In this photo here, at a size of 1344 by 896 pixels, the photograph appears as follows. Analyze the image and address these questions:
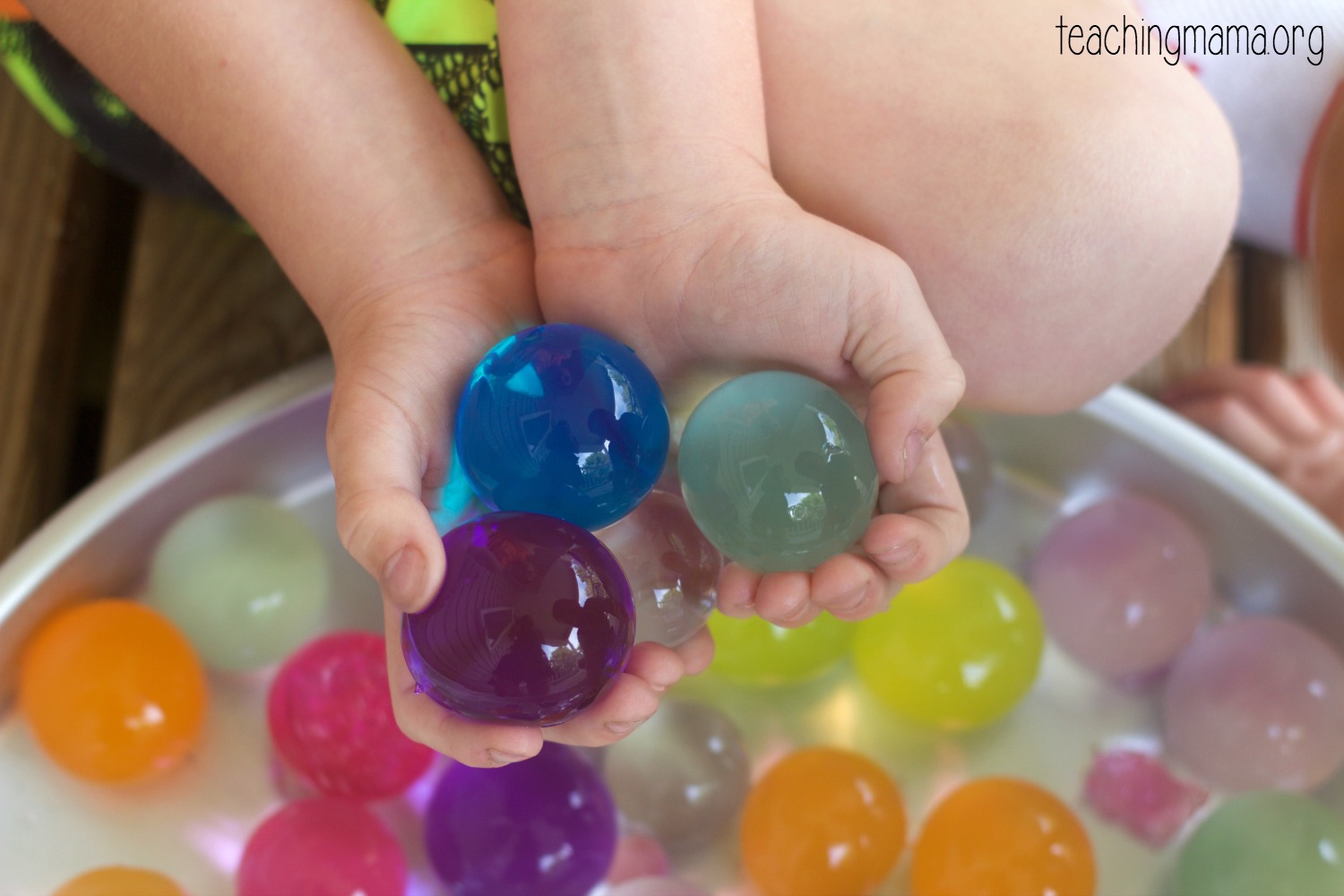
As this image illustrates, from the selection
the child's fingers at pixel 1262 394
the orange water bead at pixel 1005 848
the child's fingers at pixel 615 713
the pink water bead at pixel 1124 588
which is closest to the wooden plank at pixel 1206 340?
the child's fingers at pixel 1262 394

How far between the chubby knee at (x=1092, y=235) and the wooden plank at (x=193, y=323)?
61 centimetres

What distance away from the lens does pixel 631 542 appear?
0.66m

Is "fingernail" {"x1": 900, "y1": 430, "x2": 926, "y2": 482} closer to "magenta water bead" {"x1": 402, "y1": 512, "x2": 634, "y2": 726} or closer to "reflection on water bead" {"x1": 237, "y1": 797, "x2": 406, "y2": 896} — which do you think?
"magenta water bead" {"x1": 402, "y1": 512, "x2": 634, "y2": 726}

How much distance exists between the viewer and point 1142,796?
855 millimetres

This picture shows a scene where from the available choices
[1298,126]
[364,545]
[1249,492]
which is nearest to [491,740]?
[364,545]

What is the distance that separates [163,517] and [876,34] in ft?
1.99

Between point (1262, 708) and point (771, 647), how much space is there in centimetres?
33

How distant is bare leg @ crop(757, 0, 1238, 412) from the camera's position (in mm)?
721

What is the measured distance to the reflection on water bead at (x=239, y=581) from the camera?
83 centimetres

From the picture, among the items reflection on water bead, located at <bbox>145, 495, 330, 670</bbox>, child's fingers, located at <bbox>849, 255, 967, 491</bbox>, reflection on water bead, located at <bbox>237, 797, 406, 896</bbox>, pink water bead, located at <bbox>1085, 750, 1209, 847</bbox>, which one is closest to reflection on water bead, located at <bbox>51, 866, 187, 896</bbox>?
reflection on water bead, located at <bbox>237, 797, 406, 896</bbox>

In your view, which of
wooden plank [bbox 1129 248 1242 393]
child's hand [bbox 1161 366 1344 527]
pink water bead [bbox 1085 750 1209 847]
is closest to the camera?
pink water bead [bbox 1085 750 1209 847]

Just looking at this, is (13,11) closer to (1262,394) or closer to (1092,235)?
(1092,235)

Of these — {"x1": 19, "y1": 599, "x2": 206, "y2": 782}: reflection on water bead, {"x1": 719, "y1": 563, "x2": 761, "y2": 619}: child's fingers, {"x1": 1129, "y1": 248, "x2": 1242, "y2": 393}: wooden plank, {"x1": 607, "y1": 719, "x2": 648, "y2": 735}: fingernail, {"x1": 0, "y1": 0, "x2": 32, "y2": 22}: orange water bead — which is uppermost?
{"x1": 0, "y1": 0, "x2": 32, "y2": 22}: orange water bead

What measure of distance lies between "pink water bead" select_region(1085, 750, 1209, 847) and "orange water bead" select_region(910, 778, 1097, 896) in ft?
0.35
